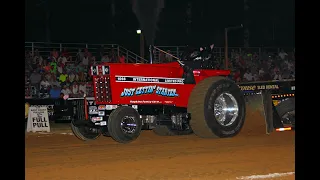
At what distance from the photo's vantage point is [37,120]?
48.7 feet

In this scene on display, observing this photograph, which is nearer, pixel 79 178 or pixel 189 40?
pixel 79 178

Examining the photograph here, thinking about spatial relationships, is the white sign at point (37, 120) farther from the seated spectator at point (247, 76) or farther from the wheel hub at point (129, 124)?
the seated spectator at point (247, 76)

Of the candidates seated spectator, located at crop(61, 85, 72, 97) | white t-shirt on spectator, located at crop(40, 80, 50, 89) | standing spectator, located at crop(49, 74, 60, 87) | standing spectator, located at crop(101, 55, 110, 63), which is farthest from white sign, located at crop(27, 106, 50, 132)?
standing spectator, located at crop(101, 55, 110, 63)

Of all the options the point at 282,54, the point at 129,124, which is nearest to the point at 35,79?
the point at 129,124

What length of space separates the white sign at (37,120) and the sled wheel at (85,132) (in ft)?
14.5

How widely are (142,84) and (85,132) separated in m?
1.84

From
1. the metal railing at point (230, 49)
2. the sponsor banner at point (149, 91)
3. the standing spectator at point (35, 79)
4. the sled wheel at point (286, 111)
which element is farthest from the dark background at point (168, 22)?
the sponsor banner at point (149, 91)

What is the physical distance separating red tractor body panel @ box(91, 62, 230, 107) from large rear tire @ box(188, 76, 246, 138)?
1.07ft

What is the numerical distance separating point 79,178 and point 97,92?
3.66 m

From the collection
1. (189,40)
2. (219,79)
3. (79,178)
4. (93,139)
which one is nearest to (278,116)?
(219,79)

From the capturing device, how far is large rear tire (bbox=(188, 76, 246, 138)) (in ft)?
32.8

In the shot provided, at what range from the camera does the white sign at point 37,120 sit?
48.1ft

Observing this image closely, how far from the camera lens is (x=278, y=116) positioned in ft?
37.9

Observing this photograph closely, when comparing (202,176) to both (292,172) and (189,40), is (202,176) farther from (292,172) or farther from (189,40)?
(189,40)
